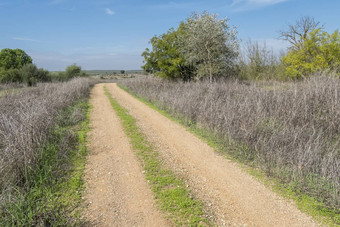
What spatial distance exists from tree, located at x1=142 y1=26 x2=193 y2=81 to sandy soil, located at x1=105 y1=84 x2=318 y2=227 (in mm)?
15526

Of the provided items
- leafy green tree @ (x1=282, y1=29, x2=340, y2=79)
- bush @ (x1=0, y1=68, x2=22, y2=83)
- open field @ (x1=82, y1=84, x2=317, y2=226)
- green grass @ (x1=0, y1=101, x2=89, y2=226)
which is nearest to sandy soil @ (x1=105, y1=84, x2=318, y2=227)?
open field @ (x1=82, y1=84, x2=317, y2=226)

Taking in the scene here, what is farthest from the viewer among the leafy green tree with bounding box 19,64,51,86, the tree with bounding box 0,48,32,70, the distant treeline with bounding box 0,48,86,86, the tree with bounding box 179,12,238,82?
the tree with bounding box 0,48,32,70

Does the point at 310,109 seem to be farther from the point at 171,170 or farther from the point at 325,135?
the point at 171,170

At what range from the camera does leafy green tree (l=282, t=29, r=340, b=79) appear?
61.9 feet

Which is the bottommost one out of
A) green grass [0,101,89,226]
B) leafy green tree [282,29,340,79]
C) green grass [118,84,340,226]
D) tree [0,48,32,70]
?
green grass [118,84,340,226]

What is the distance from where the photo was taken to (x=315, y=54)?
20125 millimetres

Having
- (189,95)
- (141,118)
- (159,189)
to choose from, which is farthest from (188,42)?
(159,189)

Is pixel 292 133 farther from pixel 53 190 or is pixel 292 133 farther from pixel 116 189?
pixel 53 190

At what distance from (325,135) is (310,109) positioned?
1.16m

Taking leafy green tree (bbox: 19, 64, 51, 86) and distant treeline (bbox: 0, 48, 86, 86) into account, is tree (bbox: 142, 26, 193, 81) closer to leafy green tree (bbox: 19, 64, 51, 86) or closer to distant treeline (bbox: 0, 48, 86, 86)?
distant treeline (bbox: 0, 48, 86, 86)

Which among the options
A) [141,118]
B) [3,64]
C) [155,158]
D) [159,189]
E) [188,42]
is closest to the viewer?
[159,189]

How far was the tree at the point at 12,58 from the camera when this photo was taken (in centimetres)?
4283

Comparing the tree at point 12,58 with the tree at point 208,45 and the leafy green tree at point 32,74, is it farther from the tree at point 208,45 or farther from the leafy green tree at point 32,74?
the tree at point 208,45

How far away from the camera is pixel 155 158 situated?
18.4 ft
